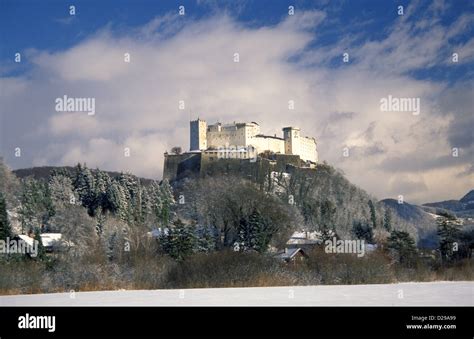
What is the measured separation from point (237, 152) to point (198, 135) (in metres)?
9.01

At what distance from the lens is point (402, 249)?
41.5 m

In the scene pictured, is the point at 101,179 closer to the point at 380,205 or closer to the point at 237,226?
the point at 237,226

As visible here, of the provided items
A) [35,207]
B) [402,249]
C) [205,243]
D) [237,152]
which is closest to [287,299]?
[402,249]

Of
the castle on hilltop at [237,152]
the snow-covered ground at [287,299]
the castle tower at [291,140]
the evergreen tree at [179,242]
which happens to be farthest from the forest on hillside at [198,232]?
the castle tower at [291,140]

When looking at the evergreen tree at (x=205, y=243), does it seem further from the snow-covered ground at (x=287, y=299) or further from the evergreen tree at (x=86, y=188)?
the evergreen tree at (x=86, y=188)

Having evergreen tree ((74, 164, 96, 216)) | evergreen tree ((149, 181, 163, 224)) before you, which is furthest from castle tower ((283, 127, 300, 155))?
evergreen tree ((74, 164, 96, 216))

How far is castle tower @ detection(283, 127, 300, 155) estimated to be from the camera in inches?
4264

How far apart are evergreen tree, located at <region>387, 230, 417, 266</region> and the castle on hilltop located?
47699mm
